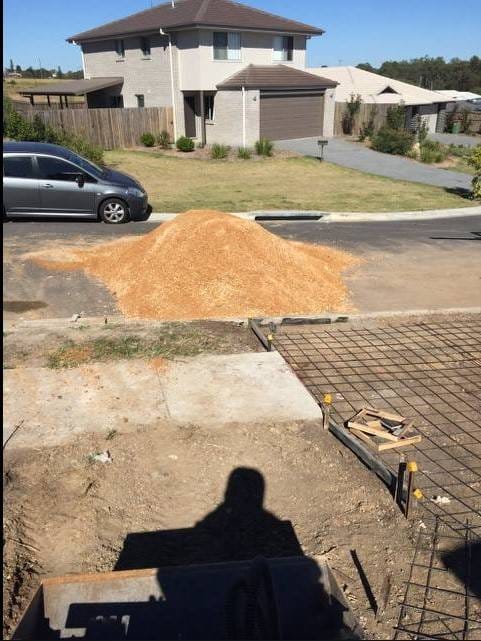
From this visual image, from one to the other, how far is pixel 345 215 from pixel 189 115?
1821cm

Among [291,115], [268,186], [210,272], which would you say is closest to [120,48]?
[291,115]

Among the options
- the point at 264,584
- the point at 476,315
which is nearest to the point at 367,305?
the point at 476,315

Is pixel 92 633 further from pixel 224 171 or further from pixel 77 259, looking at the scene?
pixel 224 171

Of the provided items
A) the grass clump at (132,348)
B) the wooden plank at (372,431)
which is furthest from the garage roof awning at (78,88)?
the wooden plank at (372,431)

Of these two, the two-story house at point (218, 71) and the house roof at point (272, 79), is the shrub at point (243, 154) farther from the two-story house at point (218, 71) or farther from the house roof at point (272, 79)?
the house roof at point (272, 79)

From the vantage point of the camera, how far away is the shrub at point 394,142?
3158 cm

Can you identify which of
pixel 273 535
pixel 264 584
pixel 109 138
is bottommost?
pixel 273 535

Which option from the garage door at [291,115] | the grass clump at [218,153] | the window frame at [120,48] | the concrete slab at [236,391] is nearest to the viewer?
the concrete slab at [236,391]

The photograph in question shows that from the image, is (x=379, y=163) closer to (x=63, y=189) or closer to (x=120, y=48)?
(x=120, y=48)

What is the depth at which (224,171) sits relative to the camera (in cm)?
2588

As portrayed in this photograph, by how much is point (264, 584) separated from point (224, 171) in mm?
24090

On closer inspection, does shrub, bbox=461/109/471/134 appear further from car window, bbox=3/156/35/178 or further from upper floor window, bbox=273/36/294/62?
car window, bbox=3/156/35/178

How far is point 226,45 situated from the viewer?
1236 inches

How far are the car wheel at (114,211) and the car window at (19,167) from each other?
6.44ft
